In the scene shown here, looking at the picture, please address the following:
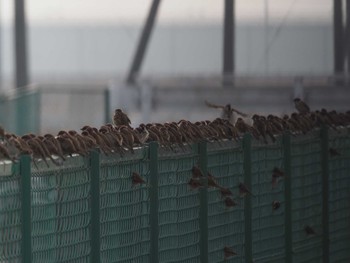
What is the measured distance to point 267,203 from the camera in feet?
33.7

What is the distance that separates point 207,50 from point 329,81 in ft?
14.8

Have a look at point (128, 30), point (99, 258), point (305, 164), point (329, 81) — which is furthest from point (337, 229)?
point (128, 30)

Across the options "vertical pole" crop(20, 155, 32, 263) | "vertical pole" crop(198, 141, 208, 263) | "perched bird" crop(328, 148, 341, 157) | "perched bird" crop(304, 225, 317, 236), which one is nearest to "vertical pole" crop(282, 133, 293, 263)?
"perched bird" crop(304, 225, 317, 236)

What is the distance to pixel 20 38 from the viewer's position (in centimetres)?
3044

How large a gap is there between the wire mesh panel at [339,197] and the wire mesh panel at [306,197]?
31 centimetres

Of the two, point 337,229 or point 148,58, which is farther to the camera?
point 148,58

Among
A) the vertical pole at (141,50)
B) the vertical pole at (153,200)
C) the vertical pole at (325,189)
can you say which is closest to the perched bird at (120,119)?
the vertical pole at (153,200)

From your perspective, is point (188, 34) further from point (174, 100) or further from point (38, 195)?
point (38, 195)

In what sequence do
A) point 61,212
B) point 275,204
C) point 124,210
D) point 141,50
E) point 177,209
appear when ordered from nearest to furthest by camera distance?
1. point 61,212
2. point 124,210
3. point 177,209
4. point 275,204
5. point 141,50

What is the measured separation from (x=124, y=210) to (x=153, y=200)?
0.38 meters

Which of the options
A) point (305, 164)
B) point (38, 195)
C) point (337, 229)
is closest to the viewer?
point (38, 195)

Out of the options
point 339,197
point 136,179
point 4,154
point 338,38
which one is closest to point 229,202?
point 136,179

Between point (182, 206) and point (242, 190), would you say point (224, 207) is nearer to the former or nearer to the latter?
point (242, 190)

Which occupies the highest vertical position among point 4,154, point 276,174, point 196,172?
point 4,154
